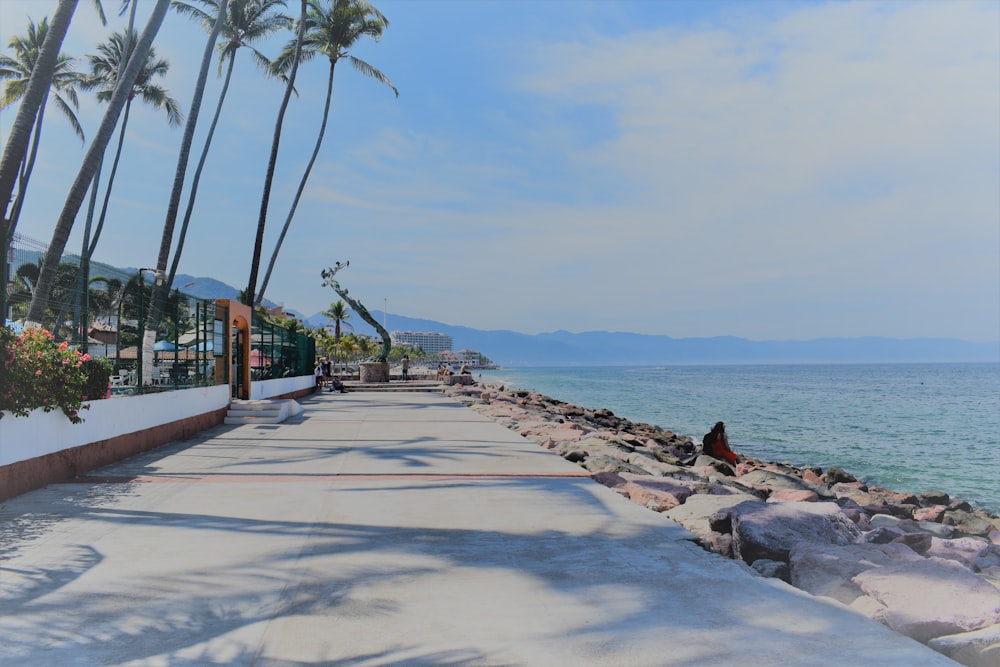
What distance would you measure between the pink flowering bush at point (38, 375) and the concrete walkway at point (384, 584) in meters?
1.01

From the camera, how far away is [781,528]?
5488 mm

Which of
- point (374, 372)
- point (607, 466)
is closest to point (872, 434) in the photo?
point (374, 372)

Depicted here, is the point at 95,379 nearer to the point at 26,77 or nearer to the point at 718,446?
the point at 718,446

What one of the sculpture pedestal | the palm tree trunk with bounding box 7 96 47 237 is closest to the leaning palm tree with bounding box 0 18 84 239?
the palm tree trunk with bounding box 7 96 47 237

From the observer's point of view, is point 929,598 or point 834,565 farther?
point 834,565

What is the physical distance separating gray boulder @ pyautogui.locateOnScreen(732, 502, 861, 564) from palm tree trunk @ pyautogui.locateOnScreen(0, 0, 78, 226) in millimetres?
10355

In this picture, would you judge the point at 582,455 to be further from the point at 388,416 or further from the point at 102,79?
the point at 102,79

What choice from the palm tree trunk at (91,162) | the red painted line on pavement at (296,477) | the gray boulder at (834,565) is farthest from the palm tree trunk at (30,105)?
the gray boulder at (834,565)

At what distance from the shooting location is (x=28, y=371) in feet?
25.5

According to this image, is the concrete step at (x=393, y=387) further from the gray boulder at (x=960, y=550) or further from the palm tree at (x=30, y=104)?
the gray boulder at (x=960, y=550)

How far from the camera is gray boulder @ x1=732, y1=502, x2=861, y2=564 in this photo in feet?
17.4

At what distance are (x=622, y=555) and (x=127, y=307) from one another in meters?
9.78

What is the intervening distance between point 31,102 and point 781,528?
12068mm

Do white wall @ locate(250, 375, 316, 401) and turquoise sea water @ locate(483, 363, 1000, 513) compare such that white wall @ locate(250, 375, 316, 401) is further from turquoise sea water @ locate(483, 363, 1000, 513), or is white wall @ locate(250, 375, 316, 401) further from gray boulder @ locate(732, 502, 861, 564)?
gray boulder @ locate(732, 502, 861, 564)
